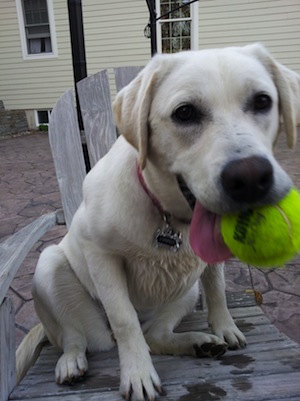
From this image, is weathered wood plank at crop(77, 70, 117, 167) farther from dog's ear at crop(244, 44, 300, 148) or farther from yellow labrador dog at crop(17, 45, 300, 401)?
dog's ear at crop(244, 44, 300, 148)

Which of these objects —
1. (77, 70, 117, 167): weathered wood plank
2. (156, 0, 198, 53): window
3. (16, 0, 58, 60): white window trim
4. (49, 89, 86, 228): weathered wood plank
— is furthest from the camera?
(16, 0, 58, 60): white window trim

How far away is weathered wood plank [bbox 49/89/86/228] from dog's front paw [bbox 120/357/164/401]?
126 cm

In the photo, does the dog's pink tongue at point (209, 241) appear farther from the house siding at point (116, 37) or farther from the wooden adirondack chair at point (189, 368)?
the house siding at point (116, 37)

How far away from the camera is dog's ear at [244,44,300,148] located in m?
1.46

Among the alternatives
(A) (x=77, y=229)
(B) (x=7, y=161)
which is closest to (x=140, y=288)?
(A) (x=77, y=229)

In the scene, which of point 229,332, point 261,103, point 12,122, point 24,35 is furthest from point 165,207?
point 24,35

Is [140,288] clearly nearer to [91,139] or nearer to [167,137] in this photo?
[167,137]

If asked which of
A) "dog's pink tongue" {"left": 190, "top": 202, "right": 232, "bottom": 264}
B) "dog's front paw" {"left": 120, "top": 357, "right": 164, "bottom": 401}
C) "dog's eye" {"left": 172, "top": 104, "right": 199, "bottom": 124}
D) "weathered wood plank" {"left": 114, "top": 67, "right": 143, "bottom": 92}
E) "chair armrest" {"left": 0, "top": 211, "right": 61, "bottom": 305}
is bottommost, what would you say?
"dog's front paw" {"left": 120, "top": 357, "right": 164, "bottom": 401}

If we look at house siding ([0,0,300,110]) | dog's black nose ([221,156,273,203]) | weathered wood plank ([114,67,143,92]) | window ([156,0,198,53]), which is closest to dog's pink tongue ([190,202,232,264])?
dog's black nose ([221,156,273,203])

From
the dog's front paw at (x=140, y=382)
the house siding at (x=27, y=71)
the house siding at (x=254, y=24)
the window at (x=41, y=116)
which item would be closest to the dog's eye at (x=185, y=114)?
the dog's front paw at (x=140, y=382)

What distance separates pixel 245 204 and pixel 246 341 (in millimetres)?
825

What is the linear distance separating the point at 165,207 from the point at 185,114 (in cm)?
38

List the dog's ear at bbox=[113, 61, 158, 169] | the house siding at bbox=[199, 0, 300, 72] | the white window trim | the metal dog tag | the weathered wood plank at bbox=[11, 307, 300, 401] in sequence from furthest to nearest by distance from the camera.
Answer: the white window trim < the house siding at bbox=[199, 0, 300, 72] < the metal dog tag < the dog's ear at bbox=[113, 61, 158, 169] < the weathered wood plank at bbox=[11, 307, 300, 401]

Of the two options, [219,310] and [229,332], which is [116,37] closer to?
[219,310]
